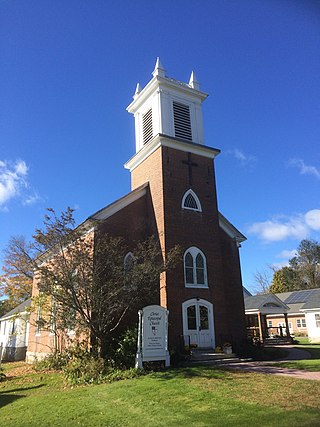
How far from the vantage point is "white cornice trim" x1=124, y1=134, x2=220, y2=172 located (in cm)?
2077

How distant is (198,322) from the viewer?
61.5 feet

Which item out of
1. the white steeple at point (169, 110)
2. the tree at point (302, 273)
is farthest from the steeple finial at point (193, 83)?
the tree at point (302, 273)

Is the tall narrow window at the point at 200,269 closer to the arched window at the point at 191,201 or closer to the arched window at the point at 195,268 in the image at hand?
the arched window at the point at 195,268

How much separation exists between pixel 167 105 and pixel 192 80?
3228 millimetres

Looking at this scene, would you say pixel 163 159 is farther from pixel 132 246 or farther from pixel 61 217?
pixel 61 217

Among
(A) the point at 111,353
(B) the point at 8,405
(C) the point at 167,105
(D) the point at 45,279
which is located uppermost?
(C) the point at 167,105

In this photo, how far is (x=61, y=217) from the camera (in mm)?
15930

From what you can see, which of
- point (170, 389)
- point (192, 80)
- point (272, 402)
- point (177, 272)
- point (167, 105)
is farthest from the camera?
point (192, 80)

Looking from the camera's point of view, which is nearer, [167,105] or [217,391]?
[217,391]

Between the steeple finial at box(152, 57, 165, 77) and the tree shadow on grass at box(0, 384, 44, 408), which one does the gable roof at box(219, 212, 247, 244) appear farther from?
the tree shadow on grass at box(0, 384, 44, 408)

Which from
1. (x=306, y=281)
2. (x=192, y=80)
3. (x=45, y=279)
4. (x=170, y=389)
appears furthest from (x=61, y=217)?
(x=306, y=281)

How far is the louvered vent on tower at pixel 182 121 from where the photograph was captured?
22.1 m

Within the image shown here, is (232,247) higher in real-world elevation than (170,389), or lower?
higher

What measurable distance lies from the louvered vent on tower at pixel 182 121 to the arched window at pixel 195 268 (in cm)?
672
